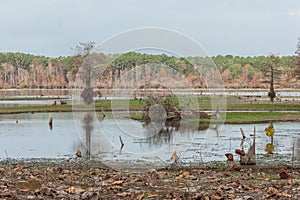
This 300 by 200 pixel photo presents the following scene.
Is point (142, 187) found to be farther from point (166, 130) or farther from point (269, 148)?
point (166, 130)

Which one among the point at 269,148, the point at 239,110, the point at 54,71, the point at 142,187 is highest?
the point at 54,71

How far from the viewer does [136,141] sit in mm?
25656

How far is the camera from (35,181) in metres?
10.6

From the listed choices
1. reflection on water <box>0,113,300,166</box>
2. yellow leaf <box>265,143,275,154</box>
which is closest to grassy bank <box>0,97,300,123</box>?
reflection on water <box>0,113,300,166</box>

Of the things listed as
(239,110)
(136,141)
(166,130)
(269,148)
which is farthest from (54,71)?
(269,148)

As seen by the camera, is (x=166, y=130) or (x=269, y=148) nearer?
(x=269, y=148)

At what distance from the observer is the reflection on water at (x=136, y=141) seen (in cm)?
2077

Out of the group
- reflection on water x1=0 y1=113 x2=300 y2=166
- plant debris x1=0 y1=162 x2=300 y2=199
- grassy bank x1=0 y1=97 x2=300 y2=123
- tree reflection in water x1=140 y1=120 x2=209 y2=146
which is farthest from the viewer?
grassy bank x1=0 y1=97 x2=300 y2=123

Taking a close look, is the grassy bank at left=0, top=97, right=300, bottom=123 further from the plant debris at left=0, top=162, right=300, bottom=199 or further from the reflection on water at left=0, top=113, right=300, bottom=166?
the plant debris at left=0, top=162, right=300, bottom=199

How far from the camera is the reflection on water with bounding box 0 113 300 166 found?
68.1 ft

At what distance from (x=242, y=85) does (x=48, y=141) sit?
111828mm

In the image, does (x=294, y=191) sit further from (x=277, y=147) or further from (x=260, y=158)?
(x=277, y=147)

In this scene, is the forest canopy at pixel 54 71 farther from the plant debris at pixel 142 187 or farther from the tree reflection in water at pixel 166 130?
the plant debris at pixel 142 187

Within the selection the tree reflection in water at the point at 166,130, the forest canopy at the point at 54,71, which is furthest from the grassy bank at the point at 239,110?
the forest canopy at the point at 54,71
